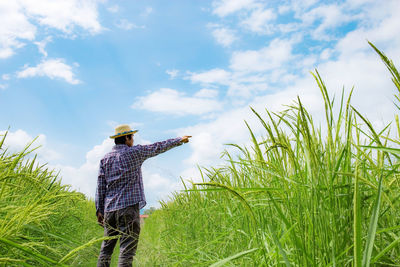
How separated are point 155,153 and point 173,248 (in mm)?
1247

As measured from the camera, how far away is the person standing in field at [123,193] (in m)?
4.24

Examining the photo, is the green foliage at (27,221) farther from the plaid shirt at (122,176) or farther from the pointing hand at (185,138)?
the pointing hand at (185,138)

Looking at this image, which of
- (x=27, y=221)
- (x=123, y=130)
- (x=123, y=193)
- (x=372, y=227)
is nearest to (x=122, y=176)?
(x=123, y=193)

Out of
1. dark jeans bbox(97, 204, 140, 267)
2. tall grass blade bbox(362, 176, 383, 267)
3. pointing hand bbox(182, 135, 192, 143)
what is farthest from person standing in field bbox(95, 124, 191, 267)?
tall grass blade bbox(362, 176, 383, 267)

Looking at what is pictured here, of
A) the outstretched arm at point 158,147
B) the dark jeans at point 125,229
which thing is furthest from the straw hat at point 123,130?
the dark jeans at point 125,229

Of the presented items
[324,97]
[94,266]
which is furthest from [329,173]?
[94,266]

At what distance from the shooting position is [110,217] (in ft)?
A: 14.0

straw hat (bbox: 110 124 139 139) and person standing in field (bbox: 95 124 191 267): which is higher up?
straw hat (bbox: 110 124 139 139)

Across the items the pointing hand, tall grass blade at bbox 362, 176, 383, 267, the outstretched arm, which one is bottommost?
tall grass blade at bbox 362, 176, 383, 267

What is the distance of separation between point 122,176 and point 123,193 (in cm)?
22

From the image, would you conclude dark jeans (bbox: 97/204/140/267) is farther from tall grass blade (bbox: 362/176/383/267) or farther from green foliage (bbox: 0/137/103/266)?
tall grass blade (bbox: 362/176/383/267)

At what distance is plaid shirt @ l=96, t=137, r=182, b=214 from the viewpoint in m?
4.29

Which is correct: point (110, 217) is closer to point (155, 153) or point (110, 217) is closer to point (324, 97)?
point (155, 153)

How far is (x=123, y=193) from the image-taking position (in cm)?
427
